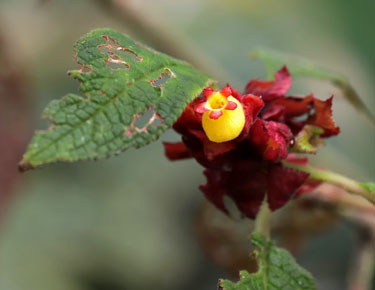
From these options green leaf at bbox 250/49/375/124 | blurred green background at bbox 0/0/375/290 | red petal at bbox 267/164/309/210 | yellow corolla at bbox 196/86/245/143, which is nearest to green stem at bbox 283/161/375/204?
red petal at bbox 267/164/309/210

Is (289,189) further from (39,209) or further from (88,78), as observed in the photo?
(39,209)

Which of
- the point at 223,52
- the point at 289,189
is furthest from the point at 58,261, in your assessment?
the point at 289,189

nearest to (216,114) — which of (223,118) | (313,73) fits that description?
(223,118)

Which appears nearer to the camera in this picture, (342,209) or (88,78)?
(88,78)

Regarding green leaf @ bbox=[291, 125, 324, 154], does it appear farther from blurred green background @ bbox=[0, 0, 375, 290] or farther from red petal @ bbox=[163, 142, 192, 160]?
blurred green background @ bbox=[0, 0, 375, 290]

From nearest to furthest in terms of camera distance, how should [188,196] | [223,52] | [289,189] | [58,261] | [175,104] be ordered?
[175,104]
[289,189]
[58,261]
[188,196]
[223,52]

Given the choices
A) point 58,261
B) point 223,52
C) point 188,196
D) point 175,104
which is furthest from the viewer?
point 223,52
